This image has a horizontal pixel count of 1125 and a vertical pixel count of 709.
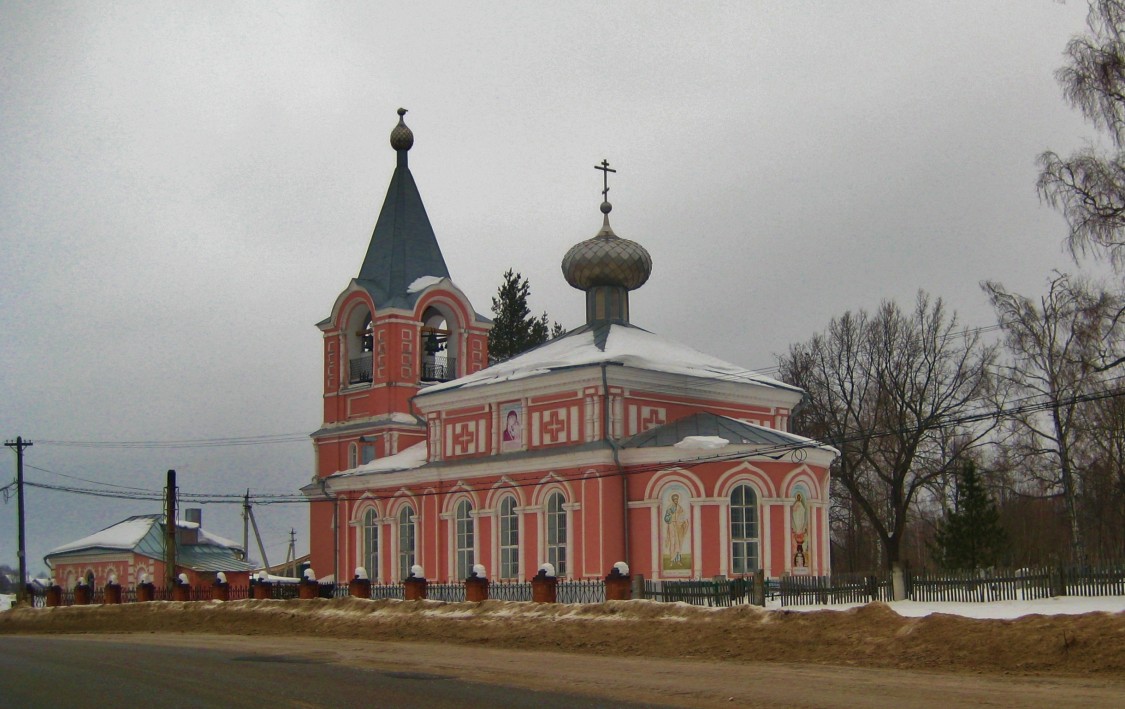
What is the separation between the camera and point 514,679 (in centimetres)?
1566

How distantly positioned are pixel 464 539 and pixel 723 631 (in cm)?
1704

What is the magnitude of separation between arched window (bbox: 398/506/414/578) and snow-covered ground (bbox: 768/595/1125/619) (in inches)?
711

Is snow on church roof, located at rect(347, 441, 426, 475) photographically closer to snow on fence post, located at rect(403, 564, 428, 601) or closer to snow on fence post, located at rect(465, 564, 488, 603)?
snow on fence post, located at rect(403, 564, 428, 601)

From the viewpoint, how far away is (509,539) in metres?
34.7

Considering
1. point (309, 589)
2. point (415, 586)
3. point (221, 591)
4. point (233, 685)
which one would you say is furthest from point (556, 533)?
point (233, 685)

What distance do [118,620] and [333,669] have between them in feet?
68.4

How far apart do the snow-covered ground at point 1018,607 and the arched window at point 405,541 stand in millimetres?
18058

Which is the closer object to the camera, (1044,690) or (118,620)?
(1044,690)

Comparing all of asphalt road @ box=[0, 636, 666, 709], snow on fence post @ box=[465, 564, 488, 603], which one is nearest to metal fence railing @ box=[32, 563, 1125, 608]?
snow on fence post @ box=[465, 564, 488, 603]

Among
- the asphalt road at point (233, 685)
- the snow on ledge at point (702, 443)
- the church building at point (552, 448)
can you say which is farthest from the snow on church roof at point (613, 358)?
the asphalt road at point (233, 685)

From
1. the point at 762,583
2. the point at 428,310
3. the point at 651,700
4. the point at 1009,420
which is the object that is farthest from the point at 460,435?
the point at 651,700

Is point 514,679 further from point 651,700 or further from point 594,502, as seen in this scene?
point 594,502

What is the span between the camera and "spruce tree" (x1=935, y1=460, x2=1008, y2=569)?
4219cm

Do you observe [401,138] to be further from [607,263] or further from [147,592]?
[147,592]
